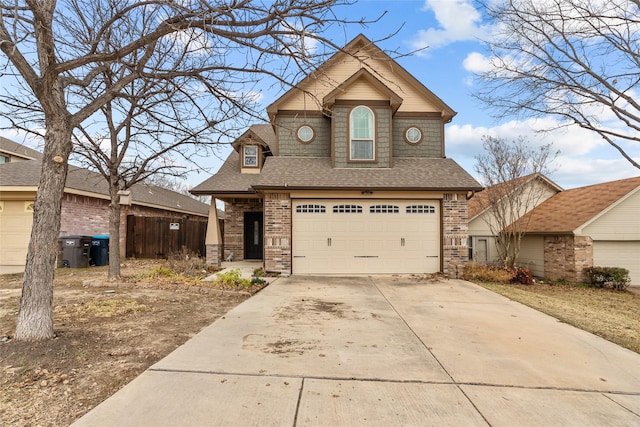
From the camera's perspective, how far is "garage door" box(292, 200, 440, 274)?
10703 mm

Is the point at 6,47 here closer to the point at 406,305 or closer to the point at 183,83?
the point at 183,83

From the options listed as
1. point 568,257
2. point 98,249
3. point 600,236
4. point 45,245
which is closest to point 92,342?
point 45,245

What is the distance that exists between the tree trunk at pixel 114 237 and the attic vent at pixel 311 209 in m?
5.21

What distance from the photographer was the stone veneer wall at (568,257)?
40.1 feet

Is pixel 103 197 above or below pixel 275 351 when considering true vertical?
above

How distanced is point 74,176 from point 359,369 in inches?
656

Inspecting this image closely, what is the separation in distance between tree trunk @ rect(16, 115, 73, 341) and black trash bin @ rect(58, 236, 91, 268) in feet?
29.9

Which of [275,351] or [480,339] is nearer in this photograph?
[275,351]

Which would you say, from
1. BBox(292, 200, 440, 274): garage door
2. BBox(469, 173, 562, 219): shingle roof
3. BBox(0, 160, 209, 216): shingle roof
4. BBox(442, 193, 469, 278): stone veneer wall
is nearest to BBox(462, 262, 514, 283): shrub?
BBox(442, 193, 469, 278): stone veneer wall

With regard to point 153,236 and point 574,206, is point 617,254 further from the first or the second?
point 153,236

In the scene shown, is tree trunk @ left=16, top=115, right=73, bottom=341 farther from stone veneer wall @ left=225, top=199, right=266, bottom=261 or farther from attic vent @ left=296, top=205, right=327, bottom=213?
stone veneer wall @ left=225, top=199, right=266, bottom=261

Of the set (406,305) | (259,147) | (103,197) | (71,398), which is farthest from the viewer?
(103,197)

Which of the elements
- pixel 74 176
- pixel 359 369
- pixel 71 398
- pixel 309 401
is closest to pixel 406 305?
pixel 359 369

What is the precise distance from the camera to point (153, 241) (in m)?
15.7
